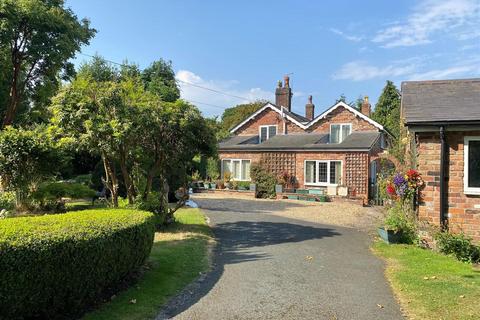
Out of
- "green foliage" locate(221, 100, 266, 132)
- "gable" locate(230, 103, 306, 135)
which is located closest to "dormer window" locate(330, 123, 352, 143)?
"gable" locate(230, 103, 306, 135)

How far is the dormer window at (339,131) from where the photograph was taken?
99.5 ft

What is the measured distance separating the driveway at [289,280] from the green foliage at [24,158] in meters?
6.75

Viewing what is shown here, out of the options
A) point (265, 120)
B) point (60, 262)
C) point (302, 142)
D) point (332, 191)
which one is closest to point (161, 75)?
point (265, 120)

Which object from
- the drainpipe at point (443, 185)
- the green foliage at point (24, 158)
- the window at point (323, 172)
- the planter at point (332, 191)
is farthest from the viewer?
the window at point (323, 172)

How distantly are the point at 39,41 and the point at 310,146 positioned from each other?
58.1 feet

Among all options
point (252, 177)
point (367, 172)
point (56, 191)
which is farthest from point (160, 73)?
point (56, 191)

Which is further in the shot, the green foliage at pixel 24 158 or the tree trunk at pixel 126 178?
the green foliage at pixel 24 158

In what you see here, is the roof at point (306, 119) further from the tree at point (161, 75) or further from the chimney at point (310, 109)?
the tree at point (161, 75)

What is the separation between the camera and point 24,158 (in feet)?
47.0

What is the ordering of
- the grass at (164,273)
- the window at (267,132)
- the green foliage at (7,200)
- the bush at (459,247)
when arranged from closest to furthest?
the grass at (164,273)
the bush at (459,247)
the green foliage at (7,200)
the window at (267,132)

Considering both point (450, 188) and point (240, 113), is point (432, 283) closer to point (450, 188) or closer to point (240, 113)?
point (450, 188)

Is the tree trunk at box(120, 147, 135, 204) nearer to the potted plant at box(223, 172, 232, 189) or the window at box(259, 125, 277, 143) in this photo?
the potted plant at box(223, 172, 232, 189)

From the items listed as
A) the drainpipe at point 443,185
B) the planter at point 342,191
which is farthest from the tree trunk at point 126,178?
the planter at point 342,191

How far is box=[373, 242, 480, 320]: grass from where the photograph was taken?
6.12m
